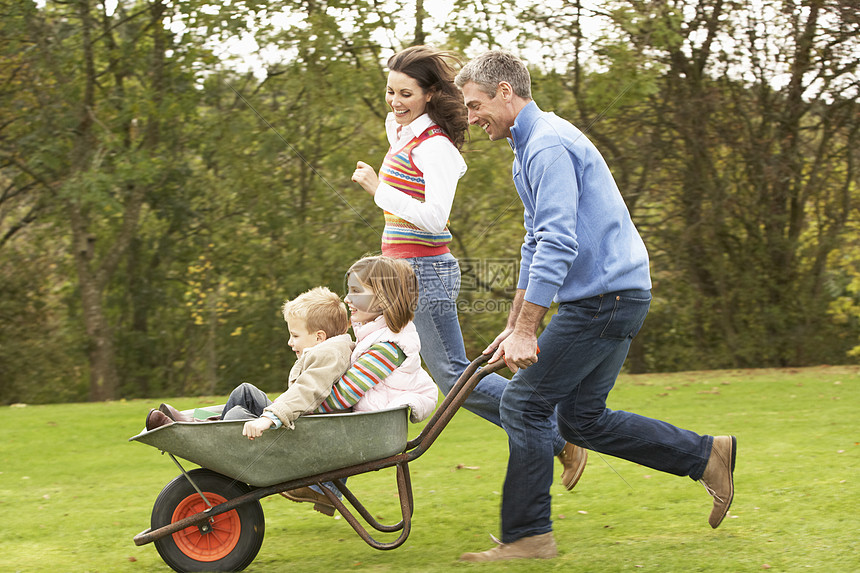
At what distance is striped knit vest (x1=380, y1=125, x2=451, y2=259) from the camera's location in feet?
11.1

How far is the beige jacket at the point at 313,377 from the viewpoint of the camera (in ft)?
9.02

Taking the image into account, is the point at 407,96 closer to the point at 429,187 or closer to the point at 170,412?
the point at 429,187

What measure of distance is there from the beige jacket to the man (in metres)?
0.52

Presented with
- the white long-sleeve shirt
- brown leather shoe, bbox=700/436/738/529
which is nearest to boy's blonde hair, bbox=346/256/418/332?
the white long-sleeve shirt

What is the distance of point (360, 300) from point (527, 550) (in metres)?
1.01

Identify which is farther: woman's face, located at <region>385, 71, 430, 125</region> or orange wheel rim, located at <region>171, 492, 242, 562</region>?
woman's face, located at <region>385, 71, 430, 125</region>

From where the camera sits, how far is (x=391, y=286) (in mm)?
3020

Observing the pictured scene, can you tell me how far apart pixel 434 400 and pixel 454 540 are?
63cm

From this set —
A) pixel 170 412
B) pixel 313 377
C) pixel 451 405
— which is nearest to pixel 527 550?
pixel 451 405

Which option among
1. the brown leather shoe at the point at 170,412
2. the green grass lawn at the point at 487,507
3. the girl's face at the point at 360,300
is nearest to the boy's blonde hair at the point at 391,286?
the girl's face at the point at 360,300

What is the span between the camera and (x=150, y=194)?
30.9ft

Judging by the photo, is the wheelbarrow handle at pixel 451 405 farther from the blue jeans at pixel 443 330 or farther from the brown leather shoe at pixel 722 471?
the brown leather shoe at pixel 722 471

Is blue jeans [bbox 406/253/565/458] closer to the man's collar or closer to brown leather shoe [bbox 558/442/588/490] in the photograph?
brown leather shoe [bbox 558/442/588/490]

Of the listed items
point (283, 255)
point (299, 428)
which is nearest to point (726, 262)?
point (283, 255)
